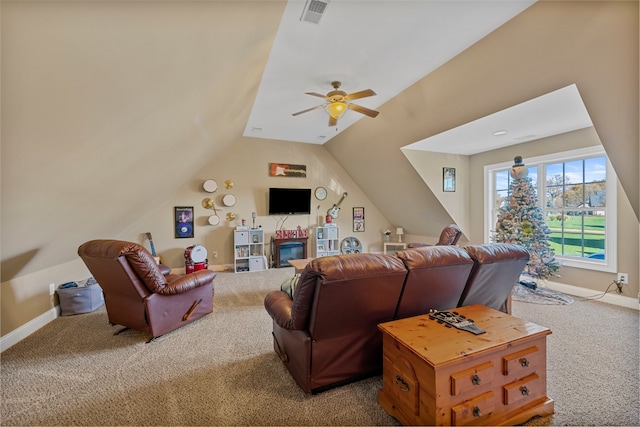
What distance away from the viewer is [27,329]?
2.72 m

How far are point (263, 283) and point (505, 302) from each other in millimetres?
3635

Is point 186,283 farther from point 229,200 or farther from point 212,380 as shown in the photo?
point 229,200

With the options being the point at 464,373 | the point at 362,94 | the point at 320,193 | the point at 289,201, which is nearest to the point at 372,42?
the point at 362,94

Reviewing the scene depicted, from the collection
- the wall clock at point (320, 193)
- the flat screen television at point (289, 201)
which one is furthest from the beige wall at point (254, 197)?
the flat screen television at point (289, 201)

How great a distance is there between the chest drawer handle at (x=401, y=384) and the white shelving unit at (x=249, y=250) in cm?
463

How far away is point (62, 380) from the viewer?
6.62ft

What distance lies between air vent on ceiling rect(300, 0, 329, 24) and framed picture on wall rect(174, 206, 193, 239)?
4.61 meters

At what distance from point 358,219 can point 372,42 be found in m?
4.96

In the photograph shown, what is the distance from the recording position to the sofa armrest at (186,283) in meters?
2.63

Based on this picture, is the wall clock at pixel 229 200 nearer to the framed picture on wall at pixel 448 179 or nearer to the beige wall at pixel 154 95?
the beige wall at pixel 154 95

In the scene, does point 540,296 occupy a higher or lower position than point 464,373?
lower

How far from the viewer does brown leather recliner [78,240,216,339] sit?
242cm

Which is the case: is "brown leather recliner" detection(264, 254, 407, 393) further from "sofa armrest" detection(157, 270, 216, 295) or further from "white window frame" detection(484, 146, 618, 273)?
"white window frame" detection(484, 146, 618, 273)

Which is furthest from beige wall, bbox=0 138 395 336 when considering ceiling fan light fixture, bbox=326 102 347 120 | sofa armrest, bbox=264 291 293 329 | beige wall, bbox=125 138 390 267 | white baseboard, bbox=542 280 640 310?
sofa armrest, bbox=264 291 293 329
